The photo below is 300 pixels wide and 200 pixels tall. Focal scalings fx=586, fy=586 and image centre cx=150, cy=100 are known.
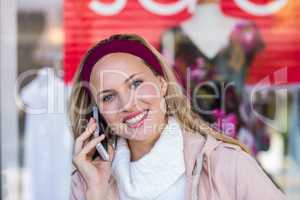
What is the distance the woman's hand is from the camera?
2082 millimetres

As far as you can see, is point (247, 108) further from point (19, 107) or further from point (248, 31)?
point (19, 107)

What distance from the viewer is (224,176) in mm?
1958

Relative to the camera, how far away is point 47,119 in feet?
9.69

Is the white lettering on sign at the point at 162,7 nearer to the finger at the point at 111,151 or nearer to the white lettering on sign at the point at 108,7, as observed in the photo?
the white lettering on sign at the point at 108,7

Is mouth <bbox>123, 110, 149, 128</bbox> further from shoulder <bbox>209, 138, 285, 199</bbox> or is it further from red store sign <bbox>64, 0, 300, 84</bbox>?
red store sign <bbox>64, 0, 300, 84</bbox>

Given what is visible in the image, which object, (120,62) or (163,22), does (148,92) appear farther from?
(163,22)

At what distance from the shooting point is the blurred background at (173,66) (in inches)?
113

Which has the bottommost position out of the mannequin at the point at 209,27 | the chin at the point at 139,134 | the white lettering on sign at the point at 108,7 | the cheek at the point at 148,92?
the chin at the point at 139,134

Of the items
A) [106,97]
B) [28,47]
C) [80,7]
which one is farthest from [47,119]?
[106,97]

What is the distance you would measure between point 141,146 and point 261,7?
3.74 feet

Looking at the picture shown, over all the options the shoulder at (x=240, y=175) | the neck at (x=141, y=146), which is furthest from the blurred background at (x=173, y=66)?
the shoulder at (x=240, y=175)

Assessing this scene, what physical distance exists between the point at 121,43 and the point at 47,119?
2.96ft

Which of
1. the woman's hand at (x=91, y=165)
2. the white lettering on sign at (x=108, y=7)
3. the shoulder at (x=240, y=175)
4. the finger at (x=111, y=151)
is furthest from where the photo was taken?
the white lettering on sign at (x=108, y=7)

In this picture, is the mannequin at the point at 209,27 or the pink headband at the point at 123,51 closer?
the pink headband at the point at 123,51
